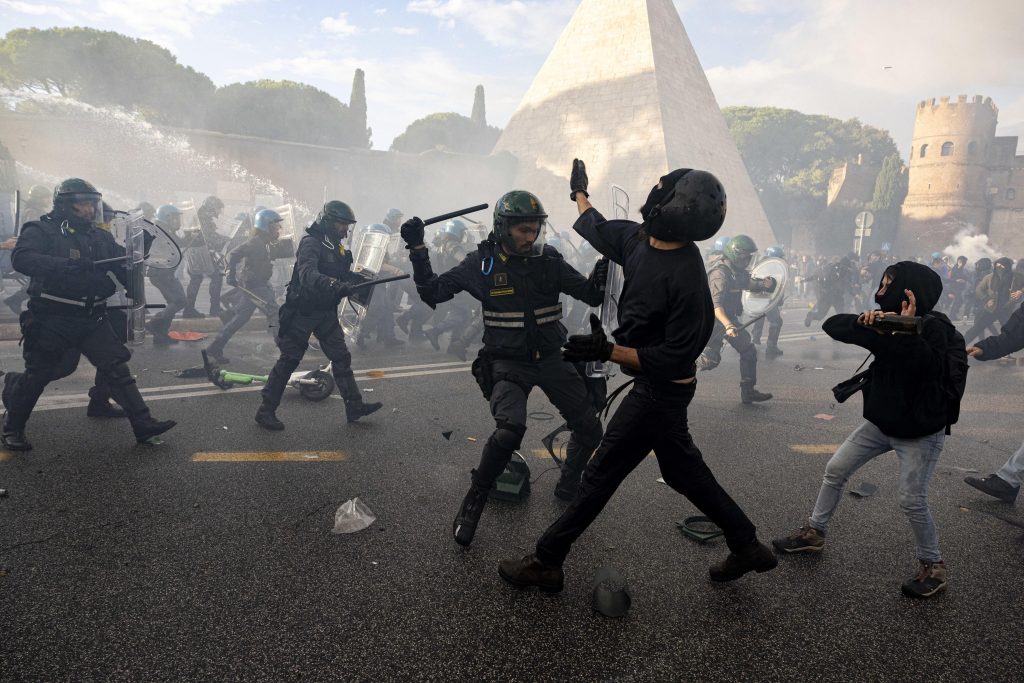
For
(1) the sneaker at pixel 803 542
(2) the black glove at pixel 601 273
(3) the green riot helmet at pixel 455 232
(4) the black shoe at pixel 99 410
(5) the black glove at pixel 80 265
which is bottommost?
(4) the black shoe at pixel 99 410

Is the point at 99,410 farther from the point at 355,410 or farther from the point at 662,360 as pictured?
the point at 662,360

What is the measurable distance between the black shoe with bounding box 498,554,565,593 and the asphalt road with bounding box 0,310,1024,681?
0.19 ft

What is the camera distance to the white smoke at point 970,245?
43.1m

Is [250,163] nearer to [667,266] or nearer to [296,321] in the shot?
[296,321]

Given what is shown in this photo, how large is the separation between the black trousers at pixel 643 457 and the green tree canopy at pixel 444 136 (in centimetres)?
4943

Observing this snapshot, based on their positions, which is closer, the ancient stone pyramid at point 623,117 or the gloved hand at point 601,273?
the gloved hand at point 601,273

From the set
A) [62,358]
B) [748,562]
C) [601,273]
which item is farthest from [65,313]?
[748,562]

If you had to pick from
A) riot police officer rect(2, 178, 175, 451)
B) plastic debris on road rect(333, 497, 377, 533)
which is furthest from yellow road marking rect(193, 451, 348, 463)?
plastic debris on road rect(333, 497, 377, 533)

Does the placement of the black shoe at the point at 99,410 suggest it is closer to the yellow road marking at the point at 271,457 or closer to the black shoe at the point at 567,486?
the yellow road marking at the point at 271,457

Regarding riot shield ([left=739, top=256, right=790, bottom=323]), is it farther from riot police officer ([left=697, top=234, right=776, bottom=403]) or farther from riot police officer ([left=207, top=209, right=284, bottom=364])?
riot police officer ([left=207, top=209, right=284, bottom=364])

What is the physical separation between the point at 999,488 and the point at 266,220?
8.09 m

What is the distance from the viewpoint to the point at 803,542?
3.13 metres

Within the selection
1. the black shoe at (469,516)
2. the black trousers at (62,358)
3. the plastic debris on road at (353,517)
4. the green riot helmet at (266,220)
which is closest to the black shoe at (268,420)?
the black trousers at (62,358)

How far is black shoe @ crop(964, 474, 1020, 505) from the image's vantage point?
12.8 feet
